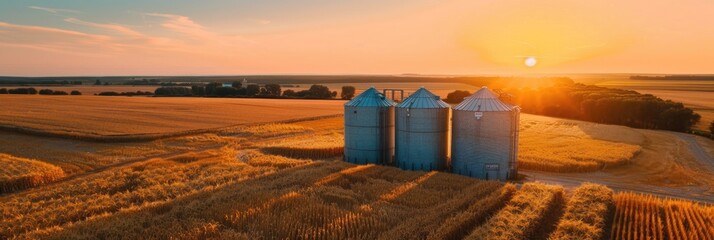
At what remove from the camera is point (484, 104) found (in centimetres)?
2942

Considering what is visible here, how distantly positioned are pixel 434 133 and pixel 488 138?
3.74 m

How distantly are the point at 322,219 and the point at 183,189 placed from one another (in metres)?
9.16

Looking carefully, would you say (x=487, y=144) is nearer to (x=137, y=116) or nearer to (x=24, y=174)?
(x=24, y=174)

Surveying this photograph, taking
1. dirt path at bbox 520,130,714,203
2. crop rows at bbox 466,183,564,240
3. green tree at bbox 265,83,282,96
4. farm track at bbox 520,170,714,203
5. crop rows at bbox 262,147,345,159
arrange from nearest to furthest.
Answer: crop rows at bbox 466,183,564,240, farm track at bbox 520,170,714,203, dirt path at bbox 520,130,714,203, crop rows at bbox 262,147,345,159, green tree at bbox 265,83,282,96

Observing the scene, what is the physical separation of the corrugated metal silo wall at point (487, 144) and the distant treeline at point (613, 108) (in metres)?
44.1

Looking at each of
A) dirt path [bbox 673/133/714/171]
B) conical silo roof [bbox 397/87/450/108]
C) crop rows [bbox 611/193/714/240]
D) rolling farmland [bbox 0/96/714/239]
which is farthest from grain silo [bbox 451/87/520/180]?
dirt path [bbox 673/133/714/171]

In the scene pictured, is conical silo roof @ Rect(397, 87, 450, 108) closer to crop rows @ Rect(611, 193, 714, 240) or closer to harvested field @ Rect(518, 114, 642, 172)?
harvested field @ Rect(518, 114, 642, 172)

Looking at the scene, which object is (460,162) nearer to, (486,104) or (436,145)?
(436,145)

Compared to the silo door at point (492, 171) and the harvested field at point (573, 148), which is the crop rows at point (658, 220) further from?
the harvested field at point (573, 148)

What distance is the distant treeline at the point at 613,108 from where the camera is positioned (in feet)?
198

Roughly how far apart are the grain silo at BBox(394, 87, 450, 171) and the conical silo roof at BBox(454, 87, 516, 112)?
1.63 meters

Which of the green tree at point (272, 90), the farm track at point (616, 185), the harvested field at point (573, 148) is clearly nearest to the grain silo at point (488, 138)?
the farm track at point (616, 185)

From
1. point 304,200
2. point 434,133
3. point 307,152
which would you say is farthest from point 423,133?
point 304,200

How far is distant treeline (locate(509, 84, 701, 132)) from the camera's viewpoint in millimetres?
60344
